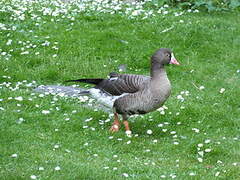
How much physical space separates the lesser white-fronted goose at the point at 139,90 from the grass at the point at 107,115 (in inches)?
16.3

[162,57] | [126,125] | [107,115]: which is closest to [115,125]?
[126,125]

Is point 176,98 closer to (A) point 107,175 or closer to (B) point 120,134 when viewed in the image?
(B) point 120,134

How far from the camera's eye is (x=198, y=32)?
13094 mm

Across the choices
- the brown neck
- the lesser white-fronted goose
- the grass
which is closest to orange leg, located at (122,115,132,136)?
the lesser white-fronted goose

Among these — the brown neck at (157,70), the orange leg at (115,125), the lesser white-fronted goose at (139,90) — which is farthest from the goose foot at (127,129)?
the brown neck at (157,70)

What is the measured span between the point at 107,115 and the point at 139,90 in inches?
46.0

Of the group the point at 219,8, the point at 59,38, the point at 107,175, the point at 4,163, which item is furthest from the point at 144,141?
the point at 219,8

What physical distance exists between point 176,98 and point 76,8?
5.70 meters

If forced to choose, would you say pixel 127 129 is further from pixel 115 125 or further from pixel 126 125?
pixel 115 125

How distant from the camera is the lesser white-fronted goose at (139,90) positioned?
28.0ft

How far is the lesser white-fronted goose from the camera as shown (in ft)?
28.0

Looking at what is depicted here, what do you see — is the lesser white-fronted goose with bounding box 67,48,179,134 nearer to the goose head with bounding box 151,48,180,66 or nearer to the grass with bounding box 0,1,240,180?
the goose head with bounding box 151,48,180,66

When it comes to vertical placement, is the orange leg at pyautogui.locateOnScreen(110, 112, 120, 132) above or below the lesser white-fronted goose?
below

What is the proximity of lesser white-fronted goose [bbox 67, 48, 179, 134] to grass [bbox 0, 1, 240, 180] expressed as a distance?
0.41 meters
